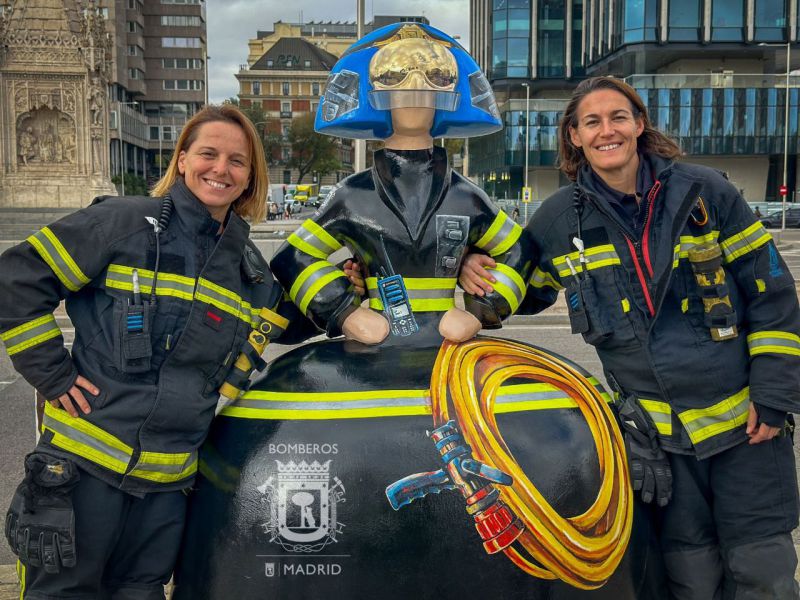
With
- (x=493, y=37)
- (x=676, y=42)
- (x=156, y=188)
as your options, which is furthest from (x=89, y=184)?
(x=493, y=37)

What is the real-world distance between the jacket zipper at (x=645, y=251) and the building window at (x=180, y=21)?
9440cm

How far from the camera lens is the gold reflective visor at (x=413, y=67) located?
10.5 ft

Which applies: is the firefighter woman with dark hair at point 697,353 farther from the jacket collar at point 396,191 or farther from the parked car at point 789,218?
the parked car at point 789,218

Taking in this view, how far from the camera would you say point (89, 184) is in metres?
32.2

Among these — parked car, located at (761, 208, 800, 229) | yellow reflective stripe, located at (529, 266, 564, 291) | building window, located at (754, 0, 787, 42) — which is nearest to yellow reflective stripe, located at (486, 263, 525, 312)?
yellow reflective stripe, located at (529, 266, 564, 291)

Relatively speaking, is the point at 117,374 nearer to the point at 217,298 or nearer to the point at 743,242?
the point at 217,298

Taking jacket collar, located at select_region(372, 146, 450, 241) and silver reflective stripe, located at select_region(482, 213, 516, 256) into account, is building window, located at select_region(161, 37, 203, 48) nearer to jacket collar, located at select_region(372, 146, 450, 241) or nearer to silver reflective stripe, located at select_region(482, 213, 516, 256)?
jacket collar, located at select_region(372, 146, 450, 241)

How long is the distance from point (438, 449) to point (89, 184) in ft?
105

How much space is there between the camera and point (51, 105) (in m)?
31.9

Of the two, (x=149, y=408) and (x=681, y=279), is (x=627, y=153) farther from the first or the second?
(x=149, y=408)

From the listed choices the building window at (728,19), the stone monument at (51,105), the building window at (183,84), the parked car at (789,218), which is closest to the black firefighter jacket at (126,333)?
the stone monument at (51,105)

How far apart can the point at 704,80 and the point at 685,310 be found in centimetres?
5363

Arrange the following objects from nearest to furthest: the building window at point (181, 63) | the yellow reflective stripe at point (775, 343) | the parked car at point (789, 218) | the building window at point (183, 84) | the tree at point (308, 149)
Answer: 1. the yellow reflective stripe at point (775, 343)
2. the parked car at point (789, 218)
3. the tree at point (308, 149)
4. the building window at point (181, 63)
5. the building window at point (183, 84)

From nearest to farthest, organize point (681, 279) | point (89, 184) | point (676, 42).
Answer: point (681, 279) → point (89, 184) → point (676, 42)
